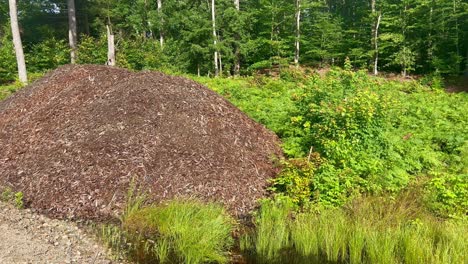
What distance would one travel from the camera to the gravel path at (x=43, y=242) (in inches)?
137

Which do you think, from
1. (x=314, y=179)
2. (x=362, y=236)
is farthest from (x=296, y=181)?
(x=362, y=236)

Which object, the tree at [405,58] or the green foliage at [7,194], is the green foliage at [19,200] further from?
the tree at [405,58]

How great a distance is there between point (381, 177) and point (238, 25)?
1695 centimetres

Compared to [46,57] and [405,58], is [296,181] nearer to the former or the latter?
[405,58]

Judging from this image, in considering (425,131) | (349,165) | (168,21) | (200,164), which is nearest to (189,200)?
(200,164)

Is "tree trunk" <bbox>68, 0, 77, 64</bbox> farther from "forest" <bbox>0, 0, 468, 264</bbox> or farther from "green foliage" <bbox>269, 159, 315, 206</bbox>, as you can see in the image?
"green foliage" <bbox>269, 159, 315, 206</bbox>

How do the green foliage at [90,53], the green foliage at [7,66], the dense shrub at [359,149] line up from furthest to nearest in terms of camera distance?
the green foliage at [90,53] < the green foliage at [7,66] < the dense shrub at [359,149]

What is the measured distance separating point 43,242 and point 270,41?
60.1ft

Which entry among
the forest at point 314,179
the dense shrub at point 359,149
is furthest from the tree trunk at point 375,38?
the dense shrub at point 359,149

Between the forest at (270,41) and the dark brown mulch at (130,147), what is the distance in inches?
478

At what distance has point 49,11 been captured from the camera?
98.8 ft

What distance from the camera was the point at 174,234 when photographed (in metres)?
3.64

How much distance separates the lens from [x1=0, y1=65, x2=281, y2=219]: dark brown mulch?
15.7ft

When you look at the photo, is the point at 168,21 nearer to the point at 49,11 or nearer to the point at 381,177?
the point at 49,11
